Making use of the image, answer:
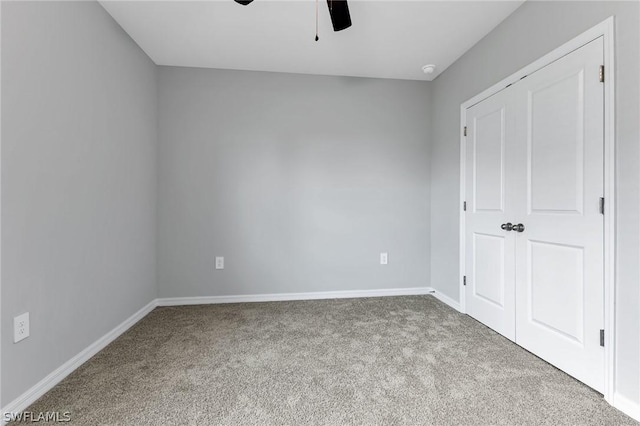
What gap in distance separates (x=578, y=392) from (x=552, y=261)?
701 mm

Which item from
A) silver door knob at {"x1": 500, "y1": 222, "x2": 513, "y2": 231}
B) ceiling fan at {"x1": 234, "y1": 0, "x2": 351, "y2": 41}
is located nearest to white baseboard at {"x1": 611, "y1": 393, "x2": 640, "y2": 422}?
silver door knob at {"x1": 500, "y1": 222, "x2": 513, "y2": 231}

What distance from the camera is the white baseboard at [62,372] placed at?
1.35 metres

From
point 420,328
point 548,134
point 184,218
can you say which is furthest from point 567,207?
point 184,218

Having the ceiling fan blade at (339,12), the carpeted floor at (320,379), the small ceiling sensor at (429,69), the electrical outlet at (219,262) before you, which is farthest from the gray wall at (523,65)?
the electrical outlet at (219,262)

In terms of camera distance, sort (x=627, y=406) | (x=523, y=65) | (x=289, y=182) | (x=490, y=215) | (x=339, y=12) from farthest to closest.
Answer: (x=289, y=182), (x=490, y=215), (x=523, y=65), (x=339, y=12), (x=627, y=406)

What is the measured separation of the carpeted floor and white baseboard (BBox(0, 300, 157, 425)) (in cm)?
4

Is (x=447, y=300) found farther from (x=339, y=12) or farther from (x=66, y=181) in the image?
(x=66, y=181)

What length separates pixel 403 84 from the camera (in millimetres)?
3193

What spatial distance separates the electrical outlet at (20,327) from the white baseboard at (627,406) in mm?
2867

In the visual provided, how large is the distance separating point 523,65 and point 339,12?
1.31m

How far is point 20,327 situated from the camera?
1.37 metres

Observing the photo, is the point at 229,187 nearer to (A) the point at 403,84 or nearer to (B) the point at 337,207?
(B) the point at 337,207

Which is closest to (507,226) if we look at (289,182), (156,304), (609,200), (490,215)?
(490,215)

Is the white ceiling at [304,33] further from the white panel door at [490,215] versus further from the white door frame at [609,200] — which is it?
the white door frame at [609,200]
